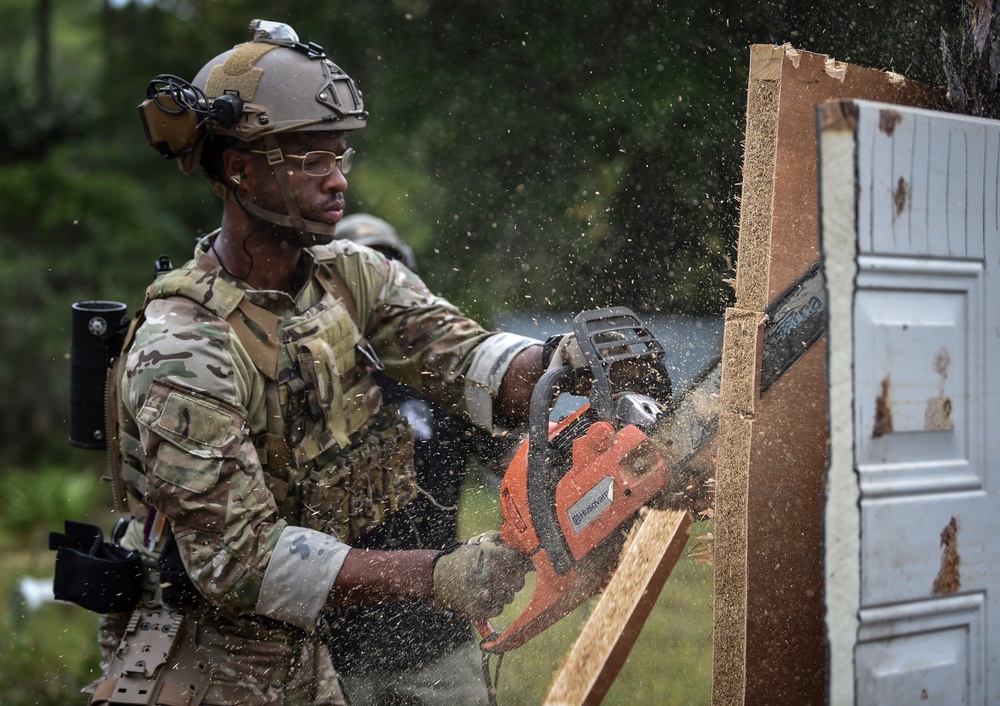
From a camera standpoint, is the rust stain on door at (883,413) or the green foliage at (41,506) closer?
the rust stain on door at (883,413)

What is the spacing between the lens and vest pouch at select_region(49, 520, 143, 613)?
280 centimetres

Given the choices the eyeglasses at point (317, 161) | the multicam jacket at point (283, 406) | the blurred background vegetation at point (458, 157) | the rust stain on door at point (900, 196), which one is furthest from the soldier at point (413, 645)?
the rust stain on door at point (900, 196)

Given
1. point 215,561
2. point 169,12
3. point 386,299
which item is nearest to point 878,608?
point 215,561

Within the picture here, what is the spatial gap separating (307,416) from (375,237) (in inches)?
74.8

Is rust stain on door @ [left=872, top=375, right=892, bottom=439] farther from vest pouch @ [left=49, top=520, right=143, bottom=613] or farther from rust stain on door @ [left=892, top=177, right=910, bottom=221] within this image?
vest pouch @ [left=49, top=520, right=143, bottom=613]

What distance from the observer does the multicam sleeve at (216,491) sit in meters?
2.50

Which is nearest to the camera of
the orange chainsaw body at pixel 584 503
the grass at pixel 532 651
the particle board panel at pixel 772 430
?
the particle board panel at pixel 772 430

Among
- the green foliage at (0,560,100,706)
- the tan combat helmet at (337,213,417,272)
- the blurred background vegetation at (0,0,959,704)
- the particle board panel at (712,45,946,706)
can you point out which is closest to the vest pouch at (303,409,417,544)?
the particle board panel at (712,45,946,706)

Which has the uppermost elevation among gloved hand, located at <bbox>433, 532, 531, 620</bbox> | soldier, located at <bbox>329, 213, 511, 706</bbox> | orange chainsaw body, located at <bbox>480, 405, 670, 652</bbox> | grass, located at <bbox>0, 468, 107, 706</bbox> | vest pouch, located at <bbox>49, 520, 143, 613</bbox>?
orange chainsaw body, located at <bbox>480, 405, 670, 652</bbox>

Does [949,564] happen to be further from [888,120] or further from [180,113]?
[180,113]

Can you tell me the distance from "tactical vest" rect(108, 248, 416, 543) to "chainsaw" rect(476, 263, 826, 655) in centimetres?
64

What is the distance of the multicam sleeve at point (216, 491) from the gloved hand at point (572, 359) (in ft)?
2.71

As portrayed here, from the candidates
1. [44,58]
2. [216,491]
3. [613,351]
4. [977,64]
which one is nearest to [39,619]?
[216,491]

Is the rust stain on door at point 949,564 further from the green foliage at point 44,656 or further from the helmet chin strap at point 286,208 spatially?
the green foliage at point 44,656
